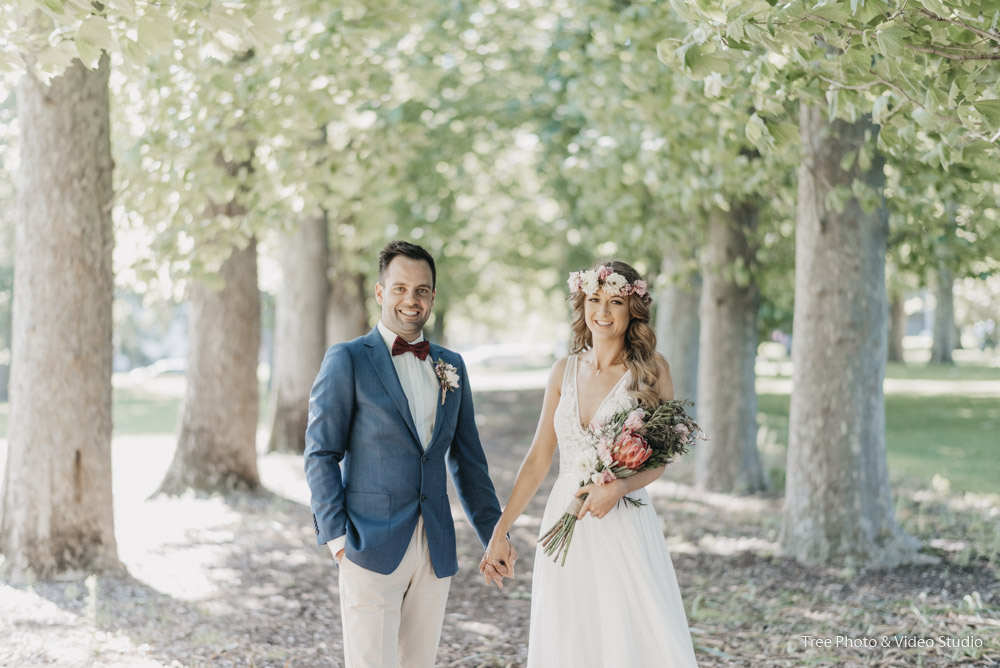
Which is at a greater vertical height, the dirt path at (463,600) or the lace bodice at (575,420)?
the lace bodice at (575,420)

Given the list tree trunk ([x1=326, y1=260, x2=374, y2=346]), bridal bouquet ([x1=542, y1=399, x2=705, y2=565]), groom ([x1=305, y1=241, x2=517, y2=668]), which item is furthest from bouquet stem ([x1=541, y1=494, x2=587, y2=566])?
tree trunk ([x1=326, y1=260, x2=374, y2=346])

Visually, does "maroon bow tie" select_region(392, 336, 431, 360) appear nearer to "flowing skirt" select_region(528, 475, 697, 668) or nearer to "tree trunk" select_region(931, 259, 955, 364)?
"flowing skirt" select_region(528, 475, 697, 668)

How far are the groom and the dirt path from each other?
1.01 m

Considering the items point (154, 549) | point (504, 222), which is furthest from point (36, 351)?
point (504, 222)

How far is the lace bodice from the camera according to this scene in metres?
4.09

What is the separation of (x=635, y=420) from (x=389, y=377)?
1.04 meters

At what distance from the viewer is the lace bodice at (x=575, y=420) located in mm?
4094

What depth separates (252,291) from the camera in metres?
10.5

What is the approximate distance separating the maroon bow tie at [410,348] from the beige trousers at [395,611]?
2.25 ft

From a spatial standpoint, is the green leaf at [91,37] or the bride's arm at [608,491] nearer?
the bride's arm at [608,491]

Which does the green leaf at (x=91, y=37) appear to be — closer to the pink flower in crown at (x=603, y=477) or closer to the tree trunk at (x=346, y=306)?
the pink flower in crown at (x=603, y=477)

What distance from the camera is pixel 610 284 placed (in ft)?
13.8

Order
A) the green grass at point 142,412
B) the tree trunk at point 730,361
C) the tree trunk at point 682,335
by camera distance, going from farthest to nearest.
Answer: the green grass at point 142,412 < the tree trunk at point 682,335 < the tree trunk at point 730,361

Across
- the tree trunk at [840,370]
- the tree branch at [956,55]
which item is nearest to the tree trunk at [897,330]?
the tree trunk at [840,370]
